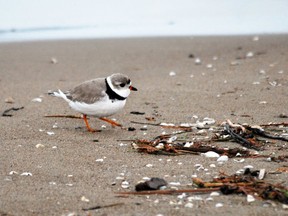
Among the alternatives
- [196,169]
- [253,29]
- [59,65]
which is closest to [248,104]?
[196,169]

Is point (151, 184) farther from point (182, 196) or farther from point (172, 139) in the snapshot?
point (172, 139)

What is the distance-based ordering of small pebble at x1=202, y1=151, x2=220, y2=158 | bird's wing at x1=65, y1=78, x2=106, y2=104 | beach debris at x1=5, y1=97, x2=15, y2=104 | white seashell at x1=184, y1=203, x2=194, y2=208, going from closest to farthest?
white seashell at x1=184, y1=203, x2=194, y2=208
small pebble at x1=202, y1=151, x2=220, y2=158
bird's wing at x1=65, y1=78, x2=106, y2=104
beach debris at x1=5, y1=97, x2=15, y2=104

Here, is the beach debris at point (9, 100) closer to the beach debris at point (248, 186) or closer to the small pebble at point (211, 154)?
the small pebble at point (211, 154)

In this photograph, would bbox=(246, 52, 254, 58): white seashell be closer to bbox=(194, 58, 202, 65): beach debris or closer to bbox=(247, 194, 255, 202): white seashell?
bbox=(194, 58, 202, 65): beach debris

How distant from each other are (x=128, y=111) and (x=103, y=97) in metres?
0.89

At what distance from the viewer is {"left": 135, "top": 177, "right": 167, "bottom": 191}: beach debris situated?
385cm

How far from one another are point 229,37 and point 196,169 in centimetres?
699

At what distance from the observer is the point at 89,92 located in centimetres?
615

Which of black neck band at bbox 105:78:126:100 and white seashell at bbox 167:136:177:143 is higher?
black neck band at bbox 105:78:126:100

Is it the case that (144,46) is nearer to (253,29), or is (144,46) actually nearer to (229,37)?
(229,37)

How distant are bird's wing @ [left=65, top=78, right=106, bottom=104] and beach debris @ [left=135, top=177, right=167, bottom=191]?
224 cm

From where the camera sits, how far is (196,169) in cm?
441

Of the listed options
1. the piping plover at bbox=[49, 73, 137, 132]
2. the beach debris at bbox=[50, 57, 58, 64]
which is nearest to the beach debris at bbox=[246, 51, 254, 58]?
the beach debris at bbox=[50, 57, 58, 64]

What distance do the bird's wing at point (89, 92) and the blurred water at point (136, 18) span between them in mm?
5644
